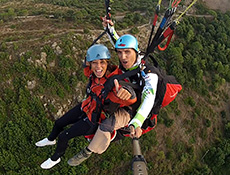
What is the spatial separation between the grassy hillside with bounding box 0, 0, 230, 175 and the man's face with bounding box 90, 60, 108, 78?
13895mm

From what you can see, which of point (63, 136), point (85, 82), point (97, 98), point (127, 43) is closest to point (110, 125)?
point (97, 98)

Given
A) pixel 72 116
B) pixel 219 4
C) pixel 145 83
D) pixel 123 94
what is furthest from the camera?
pixel 219 4

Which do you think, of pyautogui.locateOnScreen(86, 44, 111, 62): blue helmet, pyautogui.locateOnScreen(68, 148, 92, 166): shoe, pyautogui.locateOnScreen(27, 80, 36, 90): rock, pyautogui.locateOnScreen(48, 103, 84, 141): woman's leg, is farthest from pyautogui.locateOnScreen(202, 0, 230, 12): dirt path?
pyautogui.locateOnScreen(68, 148, 92, 166): shoe

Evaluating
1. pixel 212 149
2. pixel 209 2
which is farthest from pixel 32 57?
pixel 209 2

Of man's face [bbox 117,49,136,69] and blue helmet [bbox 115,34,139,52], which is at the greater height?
blue helmet [bbox 115,34,139,52]

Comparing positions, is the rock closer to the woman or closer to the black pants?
the black pants

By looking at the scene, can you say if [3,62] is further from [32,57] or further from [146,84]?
[146,84]

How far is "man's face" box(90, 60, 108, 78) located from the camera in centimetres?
572

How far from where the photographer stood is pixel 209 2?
41438 mm

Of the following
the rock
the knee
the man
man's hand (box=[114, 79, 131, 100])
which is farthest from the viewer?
the rock

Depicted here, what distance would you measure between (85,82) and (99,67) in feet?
50.0

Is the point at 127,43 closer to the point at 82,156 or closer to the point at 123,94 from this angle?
the point at 123,94

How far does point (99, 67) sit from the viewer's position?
5699 millimetres

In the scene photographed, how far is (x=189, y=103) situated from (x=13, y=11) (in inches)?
959
